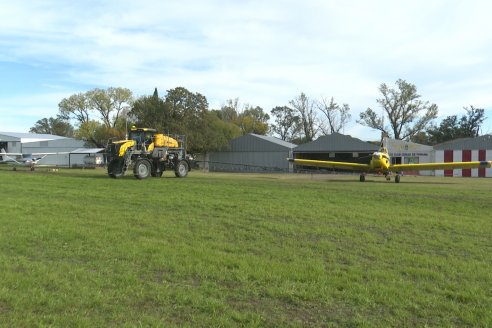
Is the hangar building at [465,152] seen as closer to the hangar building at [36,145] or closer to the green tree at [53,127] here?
the hangar building at [36,145]

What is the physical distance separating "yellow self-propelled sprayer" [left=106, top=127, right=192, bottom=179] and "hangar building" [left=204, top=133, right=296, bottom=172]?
84.7 feet

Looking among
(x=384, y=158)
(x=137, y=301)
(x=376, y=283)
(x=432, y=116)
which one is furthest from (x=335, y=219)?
(x=432, y=116)

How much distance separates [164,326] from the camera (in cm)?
416

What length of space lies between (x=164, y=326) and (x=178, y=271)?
180 centimetres

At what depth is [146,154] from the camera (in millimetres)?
26500

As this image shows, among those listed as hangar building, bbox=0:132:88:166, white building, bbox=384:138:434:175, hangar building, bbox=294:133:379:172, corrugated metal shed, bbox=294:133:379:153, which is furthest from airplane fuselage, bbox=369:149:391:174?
hangar building, bbox=0:132:88:166

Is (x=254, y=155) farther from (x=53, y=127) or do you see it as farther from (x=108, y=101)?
(x=53, y=127)

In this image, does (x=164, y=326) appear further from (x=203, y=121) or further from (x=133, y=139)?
(x=203, y=121)

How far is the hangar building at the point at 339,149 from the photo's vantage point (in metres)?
50.7

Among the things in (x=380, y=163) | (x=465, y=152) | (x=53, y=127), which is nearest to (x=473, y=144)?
(x=465, y=152)

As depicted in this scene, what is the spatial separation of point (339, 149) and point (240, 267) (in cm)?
4730

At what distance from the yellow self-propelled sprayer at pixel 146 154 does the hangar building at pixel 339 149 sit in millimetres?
26963

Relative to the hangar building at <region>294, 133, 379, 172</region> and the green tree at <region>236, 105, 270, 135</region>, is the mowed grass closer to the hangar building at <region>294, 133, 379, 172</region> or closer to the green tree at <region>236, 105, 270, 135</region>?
the hangar building at <region>294, 133, 379, 172</region>

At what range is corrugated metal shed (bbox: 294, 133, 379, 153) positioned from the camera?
50.7 metres
